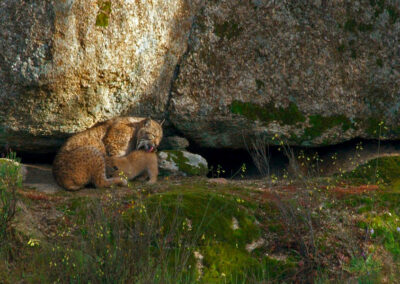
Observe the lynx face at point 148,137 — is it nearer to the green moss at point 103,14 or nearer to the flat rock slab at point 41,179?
the flat rock slab at point 41,179

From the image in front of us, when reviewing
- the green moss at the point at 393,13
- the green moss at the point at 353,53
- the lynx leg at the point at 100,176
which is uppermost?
the green moss at the point at 393,13

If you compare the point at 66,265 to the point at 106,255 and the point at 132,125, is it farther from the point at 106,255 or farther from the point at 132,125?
the point at 132,125

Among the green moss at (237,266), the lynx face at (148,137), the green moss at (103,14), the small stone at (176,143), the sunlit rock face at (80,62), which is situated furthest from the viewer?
the small stone at (176,143)

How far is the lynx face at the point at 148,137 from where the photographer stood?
8.88 metres

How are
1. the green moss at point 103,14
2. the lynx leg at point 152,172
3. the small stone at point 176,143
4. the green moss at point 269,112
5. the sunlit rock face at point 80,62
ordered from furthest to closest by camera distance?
1. the small stone at point 176,143
2. the green moss at point 269,112
3. the lynx leg at point 152,172
4. the green moss at point 103,14
5. the sunlit rock face at point 80,62

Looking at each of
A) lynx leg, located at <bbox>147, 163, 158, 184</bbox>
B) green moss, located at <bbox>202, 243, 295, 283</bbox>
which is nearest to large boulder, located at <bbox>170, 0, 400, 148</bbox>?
lynx leg, located at <bbox>147, 163, 158, 184</bbox>

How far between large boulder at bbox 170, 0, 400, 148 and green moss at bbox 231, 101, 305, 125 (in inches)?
0.6

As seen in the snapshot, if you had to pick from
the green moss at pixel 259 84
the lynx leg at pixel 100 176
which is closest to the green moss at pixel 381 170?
the green moss at pixel 259 84

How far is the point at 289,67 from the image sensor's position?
30.6ft

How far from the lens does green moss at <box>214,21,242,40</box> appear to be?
369 inches

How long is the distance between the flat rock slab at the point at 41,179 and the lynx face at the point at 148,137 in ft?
4.65

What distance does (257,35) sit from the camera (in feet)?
30.7

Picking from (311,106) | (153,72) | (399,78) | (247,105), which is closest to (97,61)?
(153,72)

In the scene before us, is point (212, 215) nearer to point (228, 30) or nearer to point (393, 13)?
point (228, 30)
